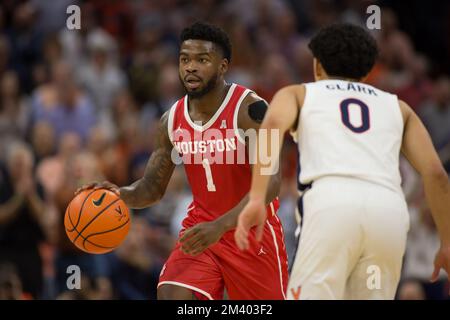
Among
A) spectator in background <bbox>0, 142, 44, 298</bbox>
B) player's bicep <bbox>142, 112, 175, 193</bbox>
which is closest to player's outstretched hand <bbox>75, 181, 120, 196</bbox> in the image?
player's bicep <bbox>142, 112, 175, 193</bbox>

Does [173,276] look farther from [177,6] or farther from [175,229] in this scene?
[177,6]

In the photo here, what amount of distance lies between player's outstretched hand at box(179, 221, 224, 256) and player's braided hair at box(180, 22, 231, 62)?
1408 mm

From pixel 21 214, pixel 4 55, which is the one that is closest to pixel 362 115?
pixel 21 214

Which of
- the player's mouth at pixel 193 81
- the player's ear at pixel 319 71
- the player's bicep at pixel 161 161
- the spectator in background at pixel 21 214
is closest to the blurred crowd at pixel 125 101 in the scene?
the spectator in background at pixel 21 214

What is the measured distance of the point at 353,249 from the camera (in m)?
5.01

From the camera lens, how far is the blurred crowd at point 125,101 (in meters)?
10.5

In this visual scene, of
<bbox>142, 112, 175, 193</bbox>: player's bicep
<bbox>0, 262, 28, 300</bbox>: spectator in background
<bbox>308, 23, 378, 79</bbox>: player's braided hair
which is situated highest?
<bbox>308, 23, 378, 79</bbox>: player's braided hair

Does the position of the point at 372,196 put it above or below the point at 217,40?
below

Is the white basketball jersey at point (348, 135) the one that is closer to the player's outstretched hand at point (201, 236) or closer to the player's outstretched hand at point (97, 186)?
the player's outstretched hand at point (201, 236)

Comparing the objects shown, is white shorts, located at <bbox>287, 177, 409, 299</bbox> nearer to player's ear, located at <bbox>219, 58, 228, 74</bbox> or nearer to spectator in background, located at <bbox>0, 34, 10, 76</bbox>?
player's ear, located at <bbox>219, 58, 228, 74</bbox>

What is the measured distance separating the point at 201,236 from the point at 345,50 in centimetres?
156

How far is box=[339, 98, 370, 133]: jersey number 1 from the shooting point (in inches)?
203
